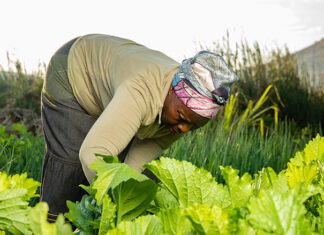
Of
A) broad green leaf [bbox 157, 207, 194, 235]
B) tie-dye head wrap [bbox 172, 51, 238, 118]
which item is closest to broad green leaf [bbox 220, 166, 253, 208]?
broad green leaf [bbox 157, 207, 194, 235]

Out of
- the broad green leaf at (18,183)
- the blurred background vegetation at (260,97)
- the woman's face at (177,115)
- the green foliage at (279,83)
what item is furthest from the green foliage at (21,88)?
the broad green leaf at (18,183)

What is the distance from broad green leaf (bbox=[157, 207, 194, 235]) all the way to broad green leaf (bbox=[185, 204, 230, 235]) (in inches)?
2.3

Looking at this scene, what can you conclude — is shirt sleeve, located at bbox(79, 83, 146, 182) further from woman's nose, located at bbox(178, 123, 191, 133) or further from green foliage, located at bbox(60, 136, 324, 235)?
green foliage, located at bbox(60, 136, 324, 235)

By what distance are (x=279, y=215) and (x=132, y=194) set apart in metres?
0.30

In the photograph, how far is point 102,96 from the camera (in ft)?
6.30

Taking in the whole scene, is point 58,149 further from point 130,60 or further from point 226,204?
point 226,204

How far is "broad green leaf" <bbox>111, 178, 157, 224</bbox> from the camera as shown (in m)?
0.67

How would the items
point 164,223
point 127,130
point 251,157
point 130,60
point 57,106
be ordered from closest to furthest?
point 164,223, point 127,130, point 130,60, point 57,106, point 251,157

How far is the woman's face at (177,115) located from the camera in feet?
5.71

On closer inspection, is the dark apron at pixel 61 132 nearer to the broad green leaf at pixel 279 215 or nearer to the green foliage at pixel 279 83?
the broad green leaf at pixel 279 215

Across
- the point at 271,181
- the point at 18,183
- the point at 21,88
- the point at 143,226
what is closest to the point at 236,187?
the point at 271,181

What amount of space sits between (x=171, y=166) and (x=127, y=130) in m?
0.95

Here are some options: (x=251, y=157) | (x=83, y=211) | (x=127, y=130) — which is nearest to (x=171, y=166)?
(x=83, y=211)

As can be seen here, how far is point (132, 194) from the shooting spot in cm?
68
